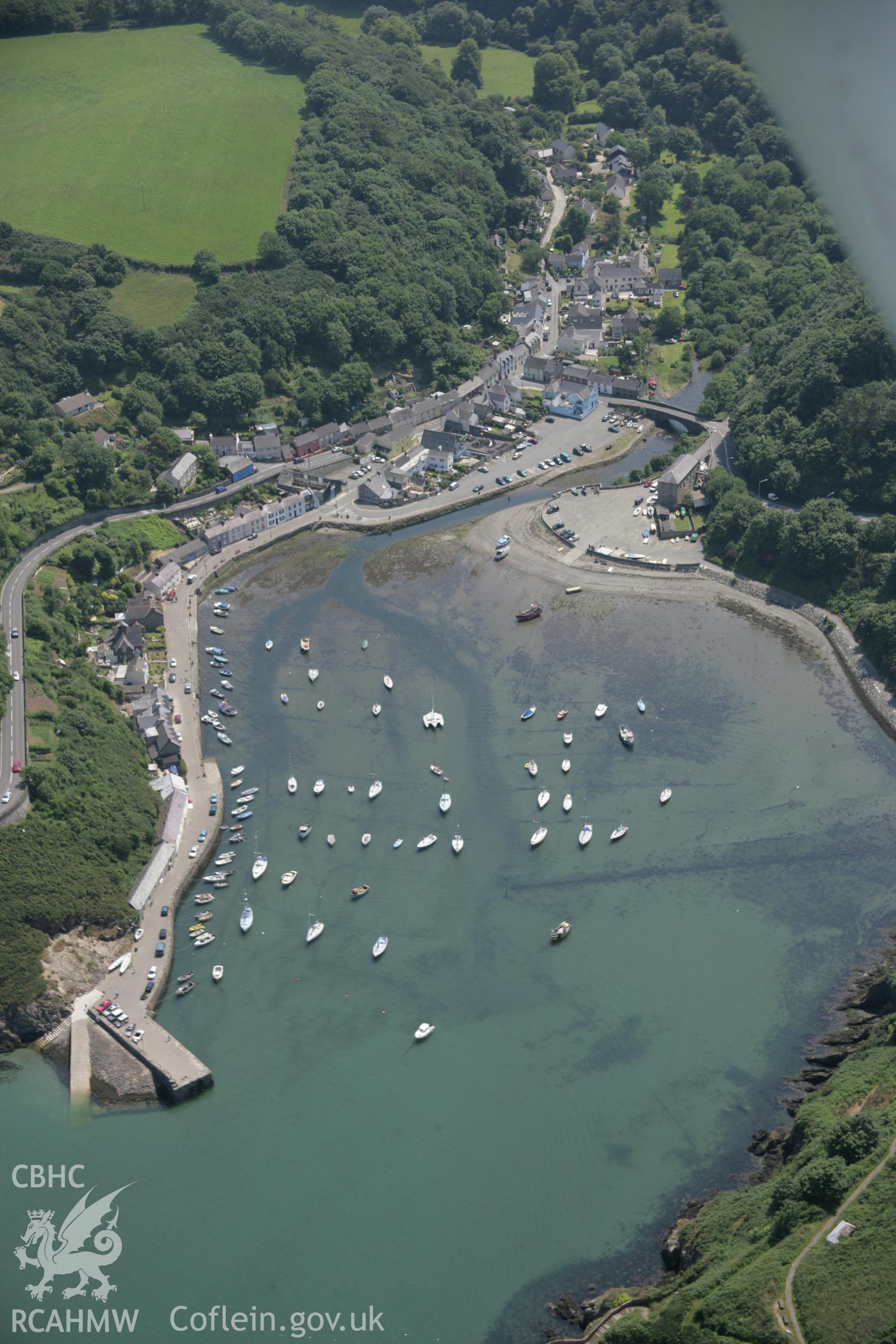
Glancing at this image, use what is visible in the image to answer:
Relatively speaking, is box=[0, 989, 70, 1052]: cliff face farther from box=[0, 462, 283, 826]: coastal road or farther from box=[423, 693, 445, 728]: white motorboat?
box=[423, 693, 445, 728]: white motorboat

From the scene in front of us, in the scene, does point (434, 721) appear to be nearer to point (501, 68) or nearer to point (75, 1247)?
point (75, 1247)

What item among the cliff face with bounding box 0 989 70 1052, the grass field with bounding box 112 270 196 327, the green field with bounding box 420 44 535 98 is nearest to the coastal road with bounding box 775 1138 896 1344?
the cliff face with bounding box 0 989 70 1052

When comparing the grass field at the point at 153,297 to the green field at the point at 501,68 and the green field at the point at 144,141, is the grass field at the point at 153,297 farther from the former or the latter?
the green field at the point at 501,68

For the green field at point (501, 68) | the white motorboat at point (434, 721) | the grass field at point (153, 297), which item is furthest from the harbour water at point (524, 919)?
the green field at point (501, 68)

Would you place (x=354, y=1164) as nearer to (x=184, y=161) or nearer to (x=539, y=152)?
(x=184, y=161)

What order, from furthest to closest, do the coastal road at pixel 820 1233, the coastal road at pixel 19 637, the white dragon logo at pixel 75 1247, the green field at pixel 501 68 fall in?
the green field at pixel 501 68 → the coastal road at pixel 19 637 → the white dragon logo at pixel 75 1247 → the coastal road at pixel 820 1233

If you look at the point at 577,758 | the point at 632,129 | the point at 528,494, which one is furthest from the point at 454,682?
the point at 632,129
